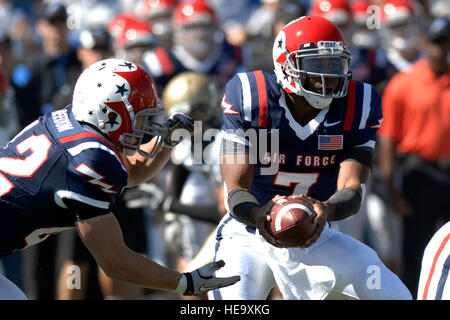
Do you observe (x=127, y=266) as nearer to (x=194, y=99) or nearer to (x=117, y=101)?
(x=117, y=101)

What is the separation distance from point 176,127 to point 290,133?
57 centimetres

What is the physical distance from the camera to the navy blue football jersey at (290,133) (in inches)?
177

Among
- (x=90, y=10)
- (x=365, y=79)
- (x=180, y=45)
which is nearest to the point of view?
(x=365, y=79)

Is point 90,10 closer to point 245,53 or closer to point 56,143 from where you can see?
point 245,53

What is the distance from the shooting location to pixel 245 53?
8.65 metres

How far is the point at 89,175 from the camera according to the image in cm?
382

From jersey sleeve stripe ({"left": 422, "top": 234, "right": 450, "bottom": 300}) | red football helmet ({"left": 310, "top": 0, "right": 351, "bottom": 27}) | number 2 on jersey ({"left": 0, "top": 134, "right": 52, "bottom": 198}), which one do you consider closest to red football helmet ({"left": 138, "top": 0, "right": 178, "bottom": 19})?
red football helmet ({"left": 310, "top": 0, "right": 351, "bottom": 27})

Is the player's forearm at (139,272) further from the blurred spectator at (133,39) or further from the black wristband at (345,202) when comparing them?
the blurred spectator at (133,39)

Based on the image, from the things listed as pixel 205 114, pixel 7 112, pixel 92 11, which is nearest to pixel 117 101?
pixel 205 114

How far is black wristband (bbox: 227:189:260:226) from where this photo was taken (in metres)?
4.27

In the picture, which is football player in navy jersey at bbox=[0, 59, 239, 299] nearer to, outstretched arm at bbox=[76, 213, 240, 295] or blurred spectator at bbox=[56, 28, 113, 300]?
outstretched arm at bbox=[76, 213, 240, 295]

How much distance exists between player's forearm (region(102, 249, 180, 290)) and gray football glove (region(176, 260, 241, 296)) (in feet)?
0.12
